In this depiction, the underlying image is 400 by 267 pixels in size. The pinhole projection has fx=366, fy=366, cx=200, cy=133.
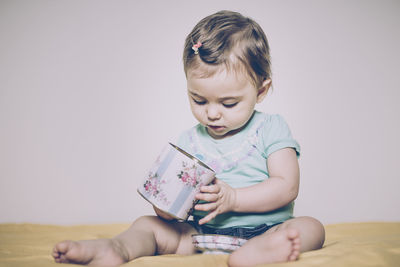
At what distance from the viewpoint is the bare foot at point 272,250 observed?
74cm

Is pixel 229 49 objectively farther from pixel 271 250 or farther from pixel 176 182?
pixel 271 250

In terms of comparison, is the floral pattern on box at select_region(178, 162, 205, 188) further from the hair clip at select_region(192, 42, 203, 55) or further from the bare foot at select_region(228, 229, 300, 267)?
the hair clip at select_region(192, 42, 203, 55)

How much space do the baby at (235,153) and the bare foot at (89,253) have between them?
32mm

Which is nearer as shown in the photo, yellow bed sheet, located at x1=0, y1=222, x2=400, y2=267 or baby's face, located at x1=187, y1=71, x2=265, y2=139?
yellow bed sheet, located at x1=0, y1=222, x2=400, y2=267

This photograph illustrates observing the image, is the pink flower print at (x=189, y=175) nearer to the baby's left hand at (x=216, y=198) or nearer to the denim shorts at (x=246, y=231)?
the baby's left hand at (x=216, y=198)

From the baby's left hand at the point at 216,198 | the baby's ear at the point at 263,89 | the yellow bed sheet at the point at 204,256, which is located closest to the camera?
the yellow bed sheet at the point at 204,256

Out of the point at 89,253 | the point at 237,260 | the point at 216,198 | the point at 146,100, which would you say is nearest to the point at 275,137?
the point at 216,198

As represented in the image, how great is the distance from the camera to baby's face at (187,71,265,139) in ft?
3.16

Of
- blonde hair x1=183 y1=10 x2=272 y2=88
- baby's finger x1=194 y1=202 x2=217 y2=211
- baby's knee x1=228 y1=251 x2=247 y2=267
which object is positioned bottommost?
baby's knee x1=228 y1=251 x2=247 y2=267

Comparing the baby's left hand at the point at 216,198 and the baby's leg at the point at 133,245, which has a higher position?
the baby's left hand at the point at 216,198

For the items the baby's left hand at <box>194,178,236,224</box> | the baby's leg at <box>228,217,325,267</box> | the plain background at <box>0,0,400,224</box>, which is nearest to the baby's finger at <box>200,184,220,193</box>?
the baby's left hand at <box>194,178,236,224</box>

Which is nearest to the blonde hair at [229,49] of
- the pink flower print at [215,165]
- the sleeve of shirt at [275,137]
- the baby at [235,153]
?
the baby at [235,153]

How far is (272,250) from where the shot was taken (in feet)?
2.46

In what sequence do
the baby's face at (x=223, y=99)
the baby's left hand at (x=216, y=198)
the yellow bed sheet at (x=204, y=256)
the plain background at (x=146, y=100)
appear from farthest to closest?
the plain background at (x=146, y=100)
the baby's face at (x=223, y=99)
the baby's left hand at (x=216, y=198)
the yellow bed sheet at (x=204, y=256)
